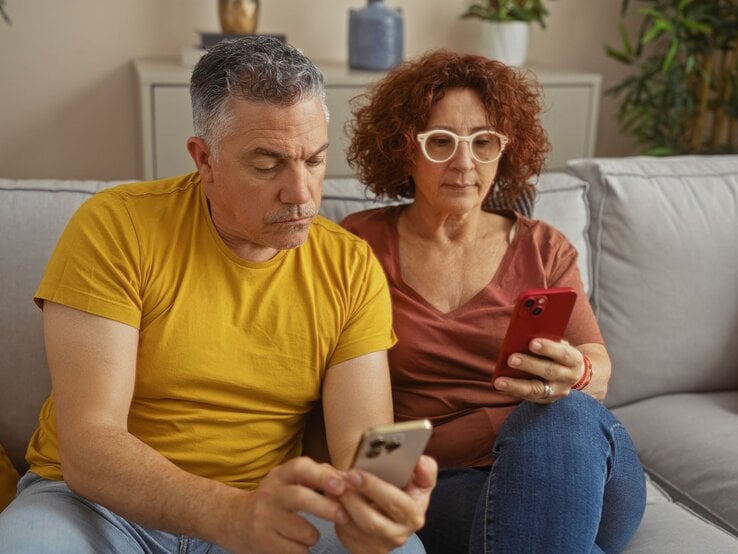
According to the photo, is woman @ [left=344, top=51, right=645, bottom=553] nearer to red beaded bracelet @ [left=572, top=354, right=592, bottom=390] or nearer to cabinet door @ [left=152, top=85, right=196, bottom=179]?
red beaded bracelet @ [left=572, top=354, right=592, bottom=390]

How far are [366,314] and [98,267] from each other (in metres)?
0.41

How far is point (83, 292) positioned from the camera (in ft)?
4.41

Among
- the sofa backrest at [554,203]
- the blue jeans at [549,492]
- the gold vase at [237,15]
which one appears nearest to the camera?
the blue jeans at [549,492]

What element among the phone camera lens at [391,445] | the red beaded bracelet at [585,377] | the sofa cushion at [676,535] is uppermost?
the phone camera lens at [391,445]

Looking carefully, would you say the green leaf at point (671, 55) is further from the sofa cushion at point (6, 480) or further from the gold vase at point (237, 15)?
the sofa cushion at point (6, 480)

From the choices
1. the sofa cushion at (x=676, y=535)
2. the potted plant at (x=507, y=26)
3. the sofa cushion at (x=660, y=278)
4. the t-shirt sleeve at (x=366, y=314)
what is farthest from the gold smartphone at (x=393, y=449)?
the potted plant at (x=507, y=26)

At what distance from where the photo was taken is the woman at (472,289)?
1440mm

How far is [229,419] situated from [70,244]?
35 cm

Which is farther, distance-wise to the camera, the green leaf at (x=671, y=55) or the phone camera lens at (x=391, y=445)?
the green leaf at (x=671, y=55)

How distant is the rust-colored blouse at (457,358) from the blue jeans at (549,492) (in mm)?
73

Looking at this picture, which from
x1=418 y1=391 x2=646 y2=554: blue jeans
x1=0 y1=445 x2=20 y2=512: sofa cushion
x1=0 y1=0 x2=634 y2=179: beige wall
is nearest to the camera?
x1=418 y1=391 x2=646 y2=554: blue jeans

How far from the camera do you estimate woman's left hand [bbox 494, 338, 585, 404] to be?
1408 mm

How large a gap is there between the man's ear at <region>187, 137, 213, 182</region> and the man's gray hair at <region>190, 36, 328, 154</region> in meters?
0.02

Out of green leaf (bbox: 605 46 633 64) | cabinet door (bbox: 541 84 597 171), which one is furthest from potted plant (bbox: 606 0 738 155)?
cabinet door (bbox: 541 84 597 171)
